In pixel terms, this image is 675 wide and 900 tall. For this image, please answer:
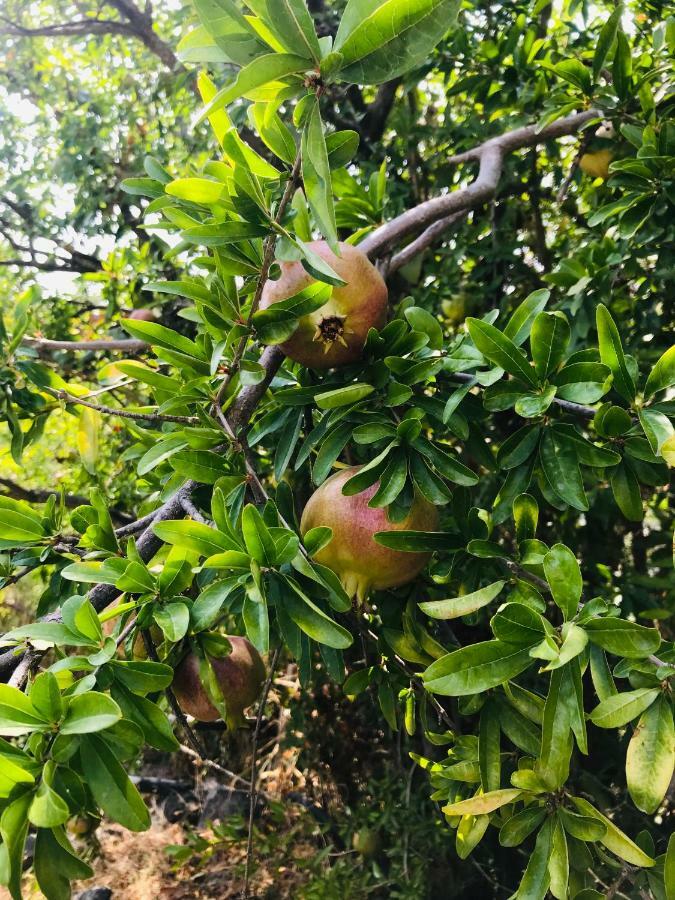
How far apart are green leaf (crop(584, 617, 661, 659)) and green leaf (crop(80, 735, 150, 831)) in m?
0.47

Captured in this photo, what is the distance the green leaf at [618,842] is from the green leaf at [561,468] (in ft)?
1.11

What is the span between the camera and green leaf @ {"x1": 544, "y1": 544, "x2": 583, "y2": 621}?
25.3 inches

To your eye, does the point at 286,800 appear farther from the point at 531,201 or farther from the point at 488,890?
the point at 531,201

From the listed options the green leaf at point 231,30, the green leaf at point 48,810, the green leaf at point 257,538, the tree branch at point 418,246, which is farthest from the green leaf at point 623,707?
the tree branch at point 418,246

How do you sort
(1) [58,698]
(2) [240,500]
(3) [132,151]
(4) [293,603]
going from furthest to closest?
(3) [132,151], (2) [240,500], (4) [293,603], (1) [58,698]

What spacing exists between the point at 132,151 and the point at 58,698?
2706mm

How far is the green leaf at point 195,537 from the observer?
2.36 feet

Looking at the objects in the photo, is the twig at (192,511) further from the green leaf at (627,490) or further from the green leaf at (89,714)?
the green leaf at (627,490)

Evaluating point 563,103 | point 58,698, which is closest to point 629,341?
point 563,103

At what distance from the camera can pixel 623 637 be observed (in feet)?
2.01

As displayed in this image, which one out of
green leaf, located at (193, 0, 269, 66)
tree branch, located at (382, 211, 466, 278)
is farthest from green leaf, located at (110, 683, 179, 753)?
tree branch, located at (382, 211, 466, 278)

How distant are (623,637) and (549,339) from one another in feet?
1.16

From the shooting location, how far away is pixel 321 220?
1.90 ft

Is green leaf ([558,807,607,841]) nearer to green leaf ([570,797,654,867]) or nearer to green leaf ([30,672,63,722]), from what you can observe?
green leaf ([570,797,654,867])
